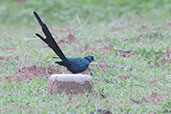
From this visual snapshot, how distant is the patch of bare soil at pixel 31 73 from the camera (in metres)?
5.95

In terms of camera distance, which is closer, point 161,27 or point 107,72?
point 107,72

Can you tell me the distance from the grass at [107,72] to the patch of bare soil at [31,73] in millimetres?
127

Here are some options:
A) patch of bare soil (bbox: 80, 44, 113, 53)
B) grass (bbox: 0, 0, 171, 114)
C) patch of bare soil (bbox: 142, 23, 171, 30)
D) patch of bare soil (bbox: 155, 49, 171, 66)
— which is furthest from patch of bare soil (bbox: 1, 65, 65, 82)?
patch of bare soil (bbox: 142, 23, 171, 30)

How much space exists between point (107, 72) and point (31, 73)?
3.53 ft

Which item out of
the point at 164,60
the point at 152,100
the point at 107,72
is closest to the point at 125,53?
the point at 164,60

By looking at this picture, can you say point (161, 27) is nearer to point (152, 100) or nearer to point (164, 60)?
point (164, 60)

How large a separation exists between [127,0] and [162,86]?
8.46 meters

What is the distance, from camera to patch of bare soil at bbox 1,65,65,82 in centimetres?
595

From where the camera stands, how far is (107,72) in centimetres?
627

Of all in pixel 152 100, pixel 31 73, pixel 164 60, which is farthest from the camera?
pixel 164 60

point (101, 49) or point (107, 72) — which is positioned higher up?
point (107, 72)

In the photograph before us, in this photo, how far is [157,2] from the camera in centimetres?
1343

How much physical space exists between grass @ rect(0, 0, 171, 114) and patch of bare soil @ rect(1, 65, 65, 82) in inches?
5.0

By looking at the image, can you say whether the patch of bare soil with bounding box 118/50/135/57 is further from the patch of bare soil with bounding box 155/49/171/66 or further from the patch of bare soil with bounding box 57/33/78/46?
the patch of bare soil with bounding box 57/33/78/46
